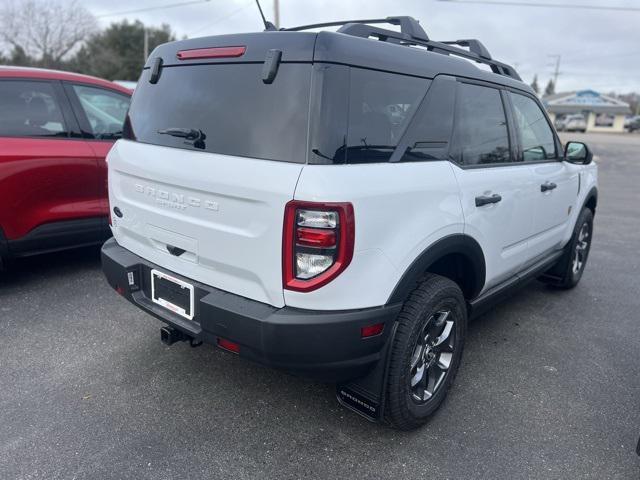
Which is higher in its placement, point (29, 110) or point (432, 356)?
point (29, 110)

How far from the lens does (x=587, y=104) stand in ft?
206

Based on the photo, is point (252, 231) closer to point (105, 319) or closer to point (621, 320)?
point (105, 319)

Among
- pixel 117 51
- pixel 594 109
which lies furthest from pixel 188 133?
pixel 594 109

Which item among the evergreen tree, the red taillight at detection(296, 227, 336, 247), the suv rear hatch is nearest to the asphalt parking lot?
the suv rear hatch

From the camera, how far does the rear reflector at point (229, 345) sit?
7.14 feet

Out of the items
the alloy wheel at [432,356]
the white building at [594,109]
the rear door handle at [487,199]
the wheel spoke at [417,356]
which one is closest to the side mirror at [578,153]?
the rear door handle at [487,199]

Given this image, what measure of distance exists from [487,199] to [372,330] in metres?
1.14

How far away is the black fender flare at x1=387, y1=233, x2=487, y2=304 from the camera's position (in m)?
2.20

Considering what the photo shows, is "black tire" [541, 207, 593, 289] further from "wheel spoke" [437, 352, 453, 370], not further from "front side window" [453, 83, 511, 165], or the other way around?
"wheel spoke" [437, 352, 453, 370]

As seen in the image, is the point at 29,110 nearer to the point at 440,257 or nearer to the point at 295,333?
the point at 295,333

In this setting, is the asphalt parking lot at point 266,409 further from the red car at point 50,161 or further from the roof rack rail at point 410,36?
the roof rack rail at point 410,36

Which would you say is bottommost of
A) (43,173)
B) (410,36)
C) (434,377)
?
(434,377)

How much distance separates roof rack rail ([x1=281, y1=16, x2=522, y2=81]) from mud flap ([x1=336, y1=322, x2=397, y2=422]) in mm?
1452

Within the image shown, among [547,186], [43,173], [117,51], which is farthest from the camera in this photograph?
[117,51]
